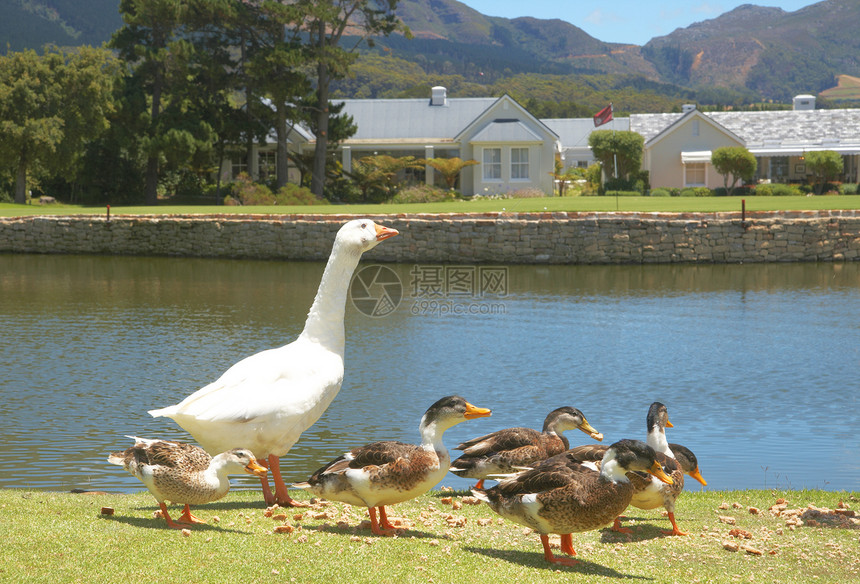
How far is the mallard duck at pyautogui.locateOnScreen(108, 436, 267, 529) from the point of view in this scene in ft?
18.0

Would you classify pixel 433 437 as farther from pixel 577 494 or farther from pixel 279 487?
pixel 279 487

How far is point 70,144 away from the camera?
43.5m

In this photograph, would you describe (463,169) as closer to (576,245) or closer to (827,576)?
(576,245)

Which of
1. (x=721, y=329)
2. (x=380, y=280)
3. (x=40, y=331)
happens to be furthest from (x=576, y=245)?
(x=40, y=331)

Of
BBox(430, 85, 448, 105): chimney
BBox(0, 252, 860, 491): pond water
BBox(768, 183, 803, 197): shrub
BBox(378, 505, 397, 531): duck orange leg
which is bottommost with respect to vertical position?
BBox(0, 252, 860, 491): pond water

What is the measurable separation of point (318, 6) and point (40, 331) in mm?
30686

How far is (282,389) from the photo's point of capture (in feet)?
19.7

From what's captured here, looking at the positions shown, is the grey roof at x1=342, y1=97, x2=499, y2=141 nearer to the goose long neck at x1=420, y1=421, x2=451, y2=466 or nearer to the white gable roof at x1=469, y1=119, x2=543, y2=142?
the white gable roof at x1=469, y1=119, x2=543, y2=142

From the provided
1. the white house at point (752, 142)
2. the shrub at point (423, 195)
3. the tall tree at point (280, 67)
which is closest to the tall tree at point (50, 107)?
the tall tree at point (280, 67)

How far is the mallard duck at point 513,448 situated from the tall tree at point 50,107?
132 ft

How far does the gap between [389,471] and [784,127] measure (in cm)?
5836

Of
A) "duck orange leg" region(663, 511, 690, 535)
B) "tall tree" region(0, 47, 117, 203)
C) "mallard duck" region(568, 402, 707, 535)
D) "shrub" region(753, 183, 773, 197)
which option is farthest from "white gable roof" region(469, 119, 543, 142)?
"duck orange leg" region(663, 511, 690, 535)

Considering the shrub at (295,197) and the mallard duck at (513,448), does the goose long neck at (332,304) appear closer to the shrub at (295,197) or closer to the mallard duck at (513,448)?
the mallard duck at (513,448)

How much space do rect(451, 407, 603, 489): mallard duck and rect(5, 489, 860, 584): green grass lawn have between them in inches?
15.9
